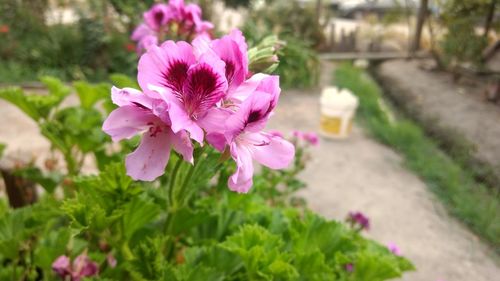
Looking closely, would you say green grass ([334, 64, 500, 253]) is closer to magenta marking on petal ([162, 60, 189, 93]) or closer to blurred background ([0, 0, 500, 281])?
blurred background ([0, 0, 500, 281])

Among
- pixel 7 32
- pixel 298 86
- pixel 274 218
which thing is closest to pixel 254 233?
pixel 274 218

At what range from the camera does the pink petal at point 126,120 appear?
0.63 meters

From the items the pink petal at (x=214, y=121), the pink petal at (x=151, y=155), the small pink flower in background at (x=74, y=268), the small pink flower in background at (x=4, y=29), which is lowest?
the small pink flower in background at (x=4, y=29)

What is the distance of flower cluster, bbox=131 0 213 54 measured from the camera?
135 centimetres

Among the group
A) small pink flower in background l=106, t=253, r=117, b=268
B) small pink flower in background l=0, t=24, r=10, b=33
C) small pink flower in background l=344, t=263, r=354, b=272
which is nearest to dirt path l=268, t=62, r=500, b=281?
small pink flower in background l=344, t=263, r=354, b=272

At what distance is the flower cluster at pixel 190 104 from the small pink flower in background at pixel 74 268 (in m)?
0.63

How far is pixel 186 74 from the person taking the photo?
2.09ft

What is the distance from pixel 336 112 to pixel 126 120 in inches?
123

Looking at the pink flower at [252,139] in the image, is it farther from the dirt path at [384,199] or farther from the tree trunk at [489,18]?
the tree trunk at [489,18]

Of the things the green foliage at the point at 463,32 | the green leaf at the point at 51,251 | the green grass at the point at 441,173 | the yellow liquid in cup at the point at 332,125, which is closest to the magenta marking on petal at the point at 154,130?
the green leaf at the point at 51,251

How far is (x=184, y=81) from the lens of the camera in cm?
63

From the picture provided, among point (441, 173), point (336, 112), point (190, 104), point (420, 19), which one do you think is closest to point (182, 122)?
point (190, 104)

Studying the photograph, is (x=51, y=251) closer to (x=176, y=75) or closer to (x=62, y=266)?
(x=62, y=266)

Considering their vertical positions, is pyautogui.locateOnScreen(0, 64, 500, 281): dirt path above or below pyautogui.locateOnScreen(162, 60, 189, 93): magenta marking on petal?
below
